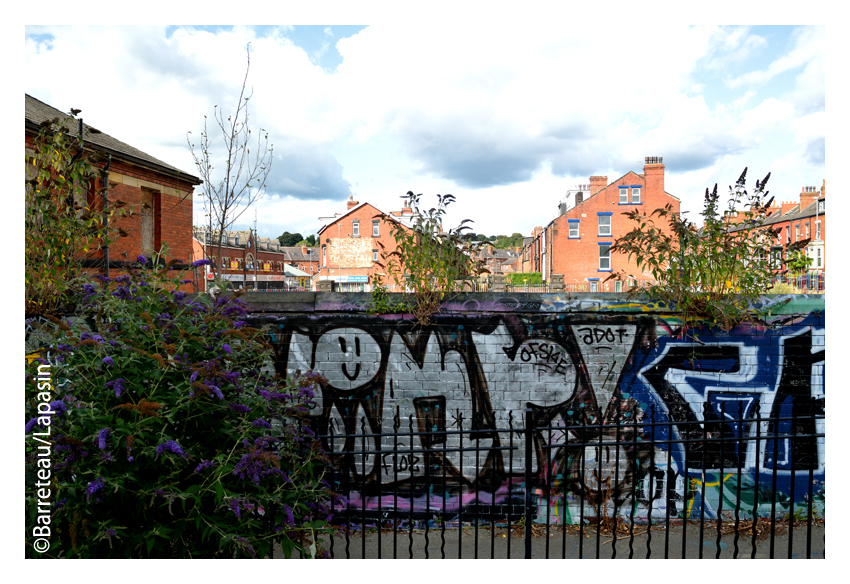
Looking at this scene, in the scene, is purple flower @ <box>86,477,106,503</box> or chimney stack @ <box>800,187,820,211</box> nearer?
purple flower @ <box>86,477,106,503</box>

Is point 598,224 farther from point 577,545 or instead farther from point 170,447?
point 170,447

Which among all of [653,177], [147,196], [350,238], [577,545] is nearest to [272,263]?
[350,238]

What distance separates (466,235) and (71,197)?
421 centimetres

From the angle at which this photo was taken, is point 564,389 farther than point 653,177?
No

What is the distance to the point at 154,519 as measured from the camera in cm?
298

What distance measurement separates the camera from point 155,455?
110 inches

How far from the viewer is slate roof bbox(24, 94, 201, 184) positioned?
11123 mm

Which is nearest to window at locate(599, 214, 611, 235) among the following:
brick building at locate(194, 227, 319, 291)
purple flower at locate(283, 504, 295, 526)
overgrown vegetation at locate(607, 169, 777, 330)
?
brick building at locate(194, 227, 319, 291)

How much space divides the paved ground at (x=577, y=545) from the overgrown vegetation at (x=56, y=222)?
354 centimetres

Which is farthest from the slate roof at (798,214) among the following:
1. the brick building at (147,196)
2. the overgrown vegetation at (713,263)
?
the brick building at (147,196)

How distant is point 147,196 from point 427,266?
13.4 meters

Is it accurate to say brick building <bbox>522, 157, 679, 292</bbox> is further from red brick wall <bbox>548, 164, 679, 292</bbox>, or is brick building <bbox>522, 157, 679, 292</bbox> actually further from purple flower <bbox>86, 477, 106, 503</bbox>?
purple flower <bbox>86, 477, 106, 503</bbox>

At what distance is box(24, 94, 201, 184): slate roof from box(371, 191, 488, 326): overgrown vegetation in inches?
338

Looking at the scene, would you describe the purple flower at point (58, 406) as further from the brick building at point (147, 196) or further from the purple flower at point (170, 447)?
the brick building at point (147, 196)
